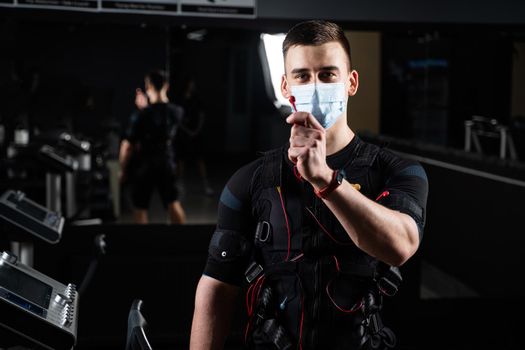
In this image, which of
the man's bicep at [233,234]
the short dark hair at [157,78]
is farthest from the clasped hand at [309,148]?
the short dark hair at [157,78]

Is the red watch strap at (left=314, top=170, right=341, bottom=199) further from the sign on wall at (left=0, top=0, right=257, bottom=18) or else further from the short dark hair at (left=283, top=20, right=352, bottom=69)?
the sign on wall at (left=0, top=0, right=257, bottom=18)

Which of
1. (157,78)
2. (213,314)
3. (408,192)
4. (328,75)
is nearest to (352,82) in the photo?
(328,75)

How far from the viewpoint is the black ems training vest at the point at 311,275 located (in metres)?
1.89

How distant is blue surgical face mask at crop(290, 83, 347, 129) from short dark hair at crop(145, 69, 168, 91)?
3.84 meters

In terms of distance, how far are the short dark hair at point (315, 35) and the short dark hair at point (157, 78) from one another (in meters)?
3.72

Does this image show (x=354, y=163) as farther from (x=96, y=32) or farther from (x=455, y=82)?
(x=455, y=82)

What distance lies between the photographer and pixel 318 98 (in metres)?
1.78

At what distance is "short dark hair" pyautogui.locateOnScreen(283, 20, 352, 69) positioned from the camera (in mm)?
1842

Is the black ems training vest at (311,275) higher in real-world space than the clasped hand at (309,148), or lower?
lower

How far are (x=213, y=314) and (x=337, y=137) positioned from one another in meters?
0.54

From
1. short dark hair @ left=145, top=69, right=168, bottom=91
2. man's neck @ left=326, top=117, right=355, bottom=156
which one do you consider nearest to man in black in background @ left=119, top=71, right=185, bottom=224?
short dark hair @ left=145, top=69, right=168, bottom=91

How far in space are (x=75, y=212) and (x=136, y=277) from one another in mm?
3130

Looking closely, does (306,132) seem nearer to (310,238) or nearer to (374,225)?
(374,225)

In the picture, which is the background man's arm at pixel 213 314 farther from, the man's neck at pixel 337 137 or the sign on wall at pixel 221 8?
the sign on wall at pixel 221 8
